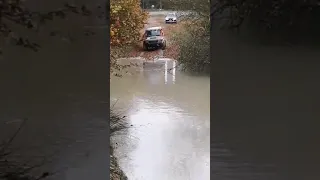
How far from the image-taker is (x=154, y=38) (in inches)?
122

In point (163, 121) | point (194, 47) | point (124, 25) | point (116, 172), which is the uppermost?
point (124, 25)

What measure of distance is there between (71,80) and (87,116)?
17 cm

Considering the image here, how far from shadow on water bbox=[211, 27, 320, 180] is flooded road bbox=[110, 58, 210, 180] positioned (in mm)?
951

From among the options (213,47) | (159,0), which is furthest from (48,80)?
(159,0)

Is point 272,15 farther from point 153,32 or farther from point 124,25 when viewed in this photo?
point 124,25

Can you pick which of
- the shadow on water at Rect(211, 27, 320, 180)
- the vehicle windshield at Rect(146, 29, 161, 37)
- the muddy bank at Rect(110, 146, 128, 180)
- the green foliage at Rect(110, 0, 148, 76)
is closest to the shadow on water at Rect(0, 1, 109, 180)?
the shadow on water at Rect(211, 27, 320, 180)

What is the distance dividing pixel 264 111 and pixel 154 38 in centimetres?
146

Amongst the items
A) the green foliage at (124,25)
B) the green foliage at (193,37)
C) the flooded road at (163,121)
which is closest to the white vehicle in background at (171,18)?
the green foliage at (193,37)

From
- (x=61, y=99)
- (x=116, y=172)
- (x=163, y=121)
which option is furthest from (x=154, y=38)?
(x=61, y=99)

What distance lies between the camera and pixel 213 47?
1.78 meters

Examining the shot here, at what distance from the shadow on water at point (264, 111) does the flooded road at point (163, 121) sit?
951 mm

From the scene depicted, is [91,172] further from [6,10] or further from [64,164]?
[6,10]

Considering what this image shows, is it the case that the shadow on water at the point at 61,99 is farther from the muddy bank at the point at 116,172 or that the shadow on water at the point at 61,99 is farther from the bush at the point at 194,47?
the bush at the point at 194,47

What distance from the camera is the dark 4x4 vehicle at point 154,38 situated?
2988 millimetres
